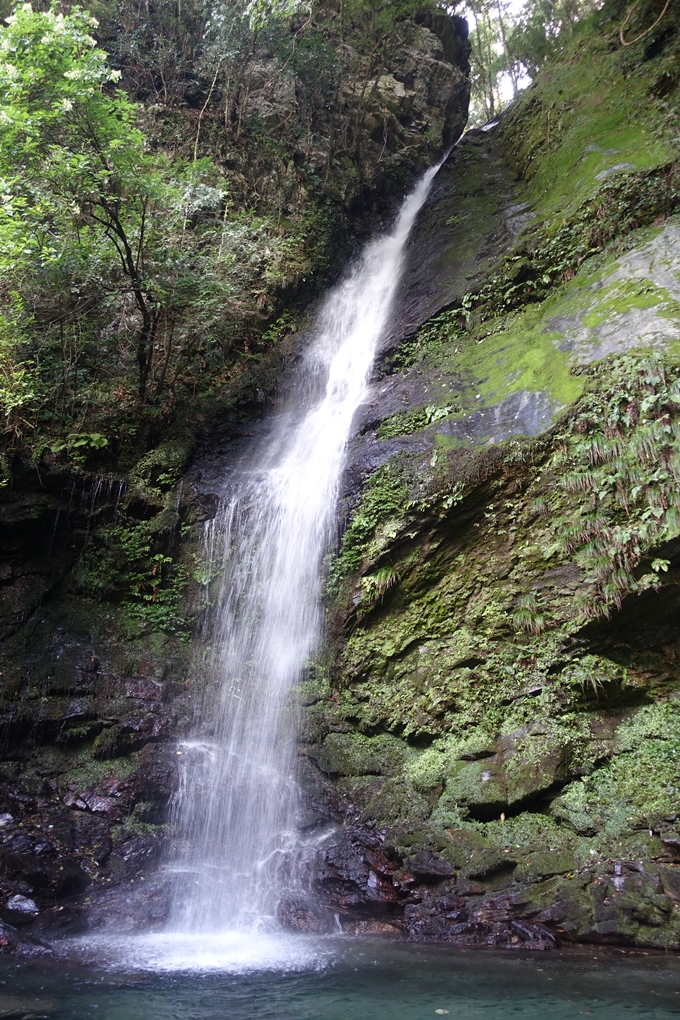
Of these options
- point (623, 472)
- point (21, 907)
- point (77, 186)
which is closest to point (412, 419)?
point (623, 472)

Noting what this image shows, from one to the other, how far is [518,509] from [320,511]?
2766 mm

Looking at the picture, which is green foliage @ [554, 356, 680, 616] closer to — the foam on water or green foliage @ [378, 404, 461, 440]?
green foliage @ [378, 404, 461, 440]

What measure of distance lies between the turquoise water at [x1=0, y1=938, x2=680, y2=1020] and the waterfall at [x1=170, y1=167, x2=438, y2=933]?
51.5 inches

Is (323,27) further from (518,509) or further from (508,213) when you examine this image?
(518,509)

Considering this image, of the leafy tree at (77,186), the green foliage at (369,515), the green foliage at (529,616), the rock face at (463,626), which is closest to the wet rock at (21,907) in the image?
the rock face at (463,626)

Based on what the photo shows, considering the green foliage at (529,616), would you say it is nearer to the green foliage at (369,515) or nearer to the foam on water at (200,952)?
the green foliage at (369,515)

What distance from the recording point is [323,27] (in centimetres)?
1598

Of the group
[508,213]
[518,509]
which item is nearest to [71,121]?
[508,213]

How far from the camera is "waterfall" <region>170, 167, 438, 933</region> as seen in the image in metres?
6.24

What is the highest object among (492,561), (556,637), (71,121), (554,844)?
(71,121)

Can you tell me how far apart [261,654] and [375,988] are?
14.0ft

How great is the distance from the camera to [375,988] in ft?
13.8

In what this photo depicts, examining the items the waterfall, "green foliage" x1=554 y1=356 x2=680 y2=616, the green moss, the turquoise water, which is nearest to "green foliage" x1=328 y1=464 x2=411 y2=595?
the waterfall

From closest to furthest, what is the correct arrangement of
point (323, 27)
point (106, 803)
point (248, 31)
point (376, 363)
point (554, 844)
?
point (554, 844) → point (106, 803) → point (376, 363) → point (248, 31) → point (323, 27)
